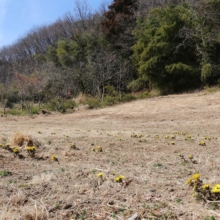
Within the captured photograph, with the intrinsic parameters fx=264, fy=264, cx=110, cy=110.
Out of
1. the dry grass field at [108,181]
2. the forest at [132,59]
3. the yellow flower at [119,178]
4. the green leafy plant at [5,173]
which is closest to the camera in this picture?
the dry grass field at [108,181]

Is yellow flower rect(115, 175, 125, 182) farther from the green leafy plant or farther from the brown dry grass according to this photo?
the brown dry grass

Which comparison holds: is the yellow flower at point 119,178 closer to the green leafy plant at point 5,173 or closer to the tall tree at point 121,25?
the green leafy plant at point 5,173

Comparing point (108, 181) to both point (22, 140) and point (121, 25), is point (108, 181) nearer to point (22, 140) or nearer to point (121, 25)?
point (22, 140)

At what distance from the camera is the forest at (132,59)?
18.4 metres

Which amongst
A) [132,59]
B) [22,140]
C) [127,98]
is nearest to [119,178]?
[22,140]

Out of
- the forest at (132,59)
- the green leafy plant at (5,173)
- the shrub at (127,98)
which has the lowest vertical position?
the shrub at (127,98)

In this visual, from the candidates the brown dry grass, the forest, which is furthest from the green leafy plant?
the forest

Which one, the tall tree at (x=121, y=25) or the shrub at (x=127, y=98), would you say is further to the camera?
the tall tree at (x=121, y=25)

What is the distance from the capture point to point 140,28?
23078 mm

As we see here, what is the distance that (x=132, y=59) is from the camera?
22.9 m

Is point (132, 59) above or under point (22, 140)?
above

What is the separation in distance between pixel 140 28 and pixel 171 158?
67.2ft

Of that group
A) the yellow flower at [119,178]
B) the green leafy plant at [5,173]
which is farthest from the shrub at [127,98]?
the yellow flower at [119,178]

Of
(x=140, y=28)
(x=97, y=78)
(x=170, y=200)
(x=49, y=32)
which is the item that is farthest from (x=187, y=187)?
(x=49, y=32)
